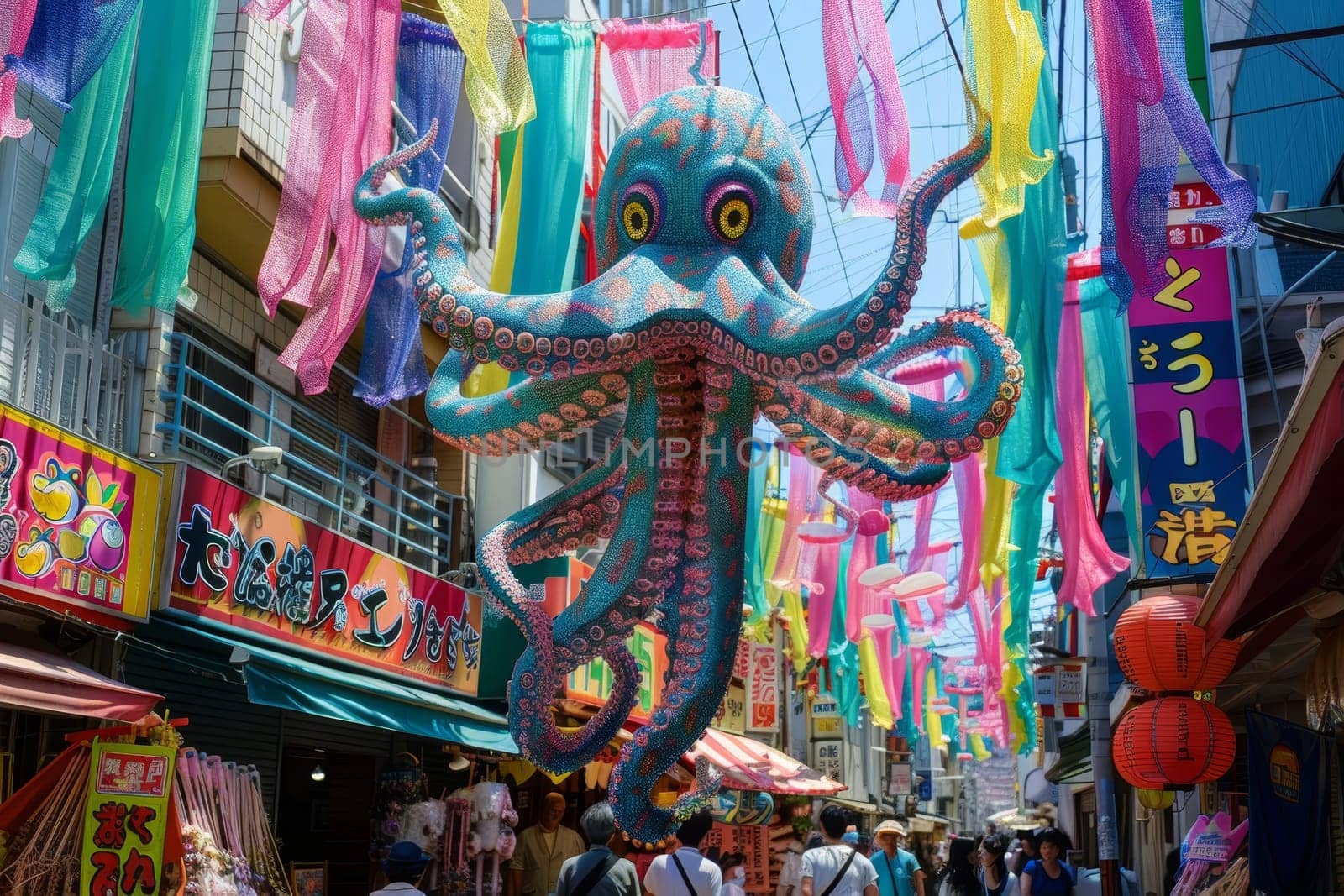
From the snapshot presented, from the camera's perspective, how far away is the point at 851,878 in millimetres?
8789

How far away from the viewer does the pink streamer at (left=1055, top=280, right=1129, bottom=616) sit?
12.4 metres

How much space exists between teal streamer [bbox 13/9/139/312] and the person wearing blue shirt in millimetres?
6429

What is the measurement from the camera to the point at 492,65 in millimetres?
8656

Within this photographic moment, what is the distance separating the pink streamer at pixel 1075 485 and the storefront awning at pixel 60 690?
7512 millimetres

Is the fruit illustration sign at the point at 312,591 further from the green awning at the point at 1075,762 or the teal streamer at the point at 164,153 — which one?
the green awning at the point at 1075,762

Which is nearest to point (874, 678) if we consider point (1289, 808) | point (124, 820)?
point (1289, 808)

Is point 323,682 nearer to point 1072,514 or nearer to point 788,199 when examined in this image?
point 788,199

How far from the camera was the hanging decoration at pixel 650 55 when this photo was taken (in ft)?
36.3

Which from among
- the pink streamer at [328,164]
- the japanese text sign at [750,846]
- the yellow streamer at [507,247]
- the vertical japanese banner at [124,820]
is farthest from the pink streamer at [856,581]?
the vertical japanese banner at [124,820]

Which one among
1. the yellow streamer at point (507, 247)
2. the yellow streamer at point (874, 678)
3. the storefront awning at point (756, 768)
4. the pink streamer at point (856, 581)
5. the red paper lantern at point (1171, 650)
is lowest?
the storefront awning at point (756, 768)

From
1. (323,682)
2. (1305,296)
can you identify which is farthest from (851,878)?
(1305,296)

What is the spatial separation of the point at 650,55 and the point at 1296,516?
21.7ft

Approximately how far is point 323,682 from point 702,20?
18.1 feet

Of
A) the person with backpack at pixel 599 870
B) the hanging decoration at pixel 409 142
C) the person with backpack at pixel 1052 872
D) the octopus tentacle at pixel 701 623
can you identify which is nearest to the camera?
the person with backpack at pixel 599 870
